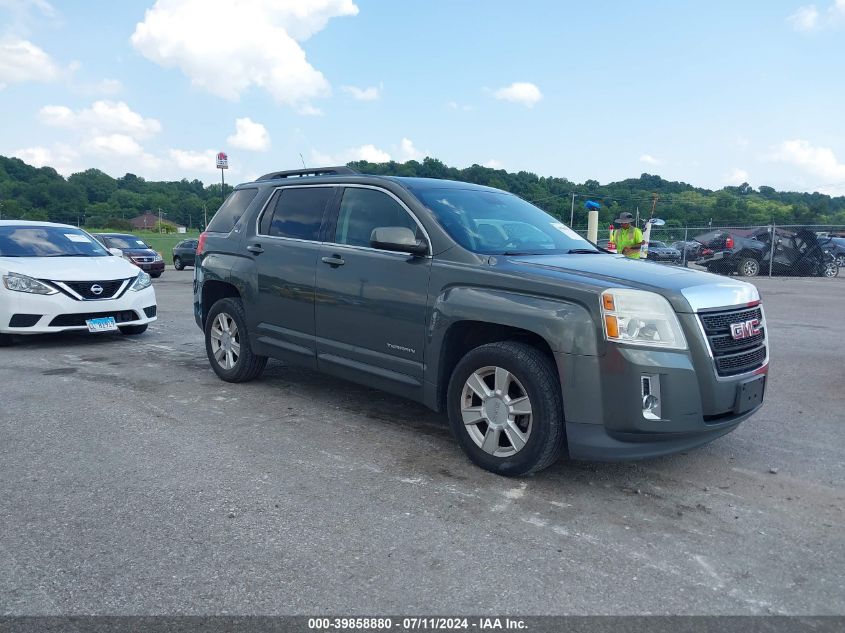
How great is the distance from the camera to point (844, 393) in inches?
243

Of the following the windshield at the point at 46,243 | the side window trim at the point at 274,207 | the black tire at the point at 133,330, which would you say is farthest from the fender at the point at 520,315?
the windshield at the point at 46,243

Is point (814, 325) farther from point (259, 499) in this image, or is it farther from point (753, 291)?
point (259, 499)

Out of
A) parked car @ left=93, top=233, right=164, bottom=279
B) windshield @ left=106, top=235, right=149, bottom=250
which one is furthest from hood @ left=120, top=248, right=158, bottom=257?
windshield @ left=106, top=235, right=149, bottom=250

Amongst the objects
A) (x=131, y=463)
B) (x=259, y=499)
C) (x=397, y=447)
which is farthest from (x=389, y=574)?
(x=131, y=463)

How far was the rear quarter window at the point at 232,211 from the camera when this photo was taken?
20.5ft

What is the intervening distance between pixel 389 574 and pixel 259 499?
1076 mm

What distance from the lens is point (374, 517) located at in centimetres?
345

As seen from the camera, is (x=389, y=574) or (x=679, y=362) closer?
(x=389, y=574)

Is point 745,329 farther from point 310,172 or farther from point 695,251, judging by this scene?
point 695,251

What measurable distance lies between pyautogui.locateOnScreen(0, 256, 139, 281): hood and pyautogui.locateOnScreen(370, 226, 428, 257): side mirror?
529 centimetres

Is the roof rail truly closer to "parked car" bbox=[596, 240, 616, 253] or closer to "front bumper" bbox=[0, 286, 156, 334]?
"parked car" bbox=[596, 240, 616, 253]

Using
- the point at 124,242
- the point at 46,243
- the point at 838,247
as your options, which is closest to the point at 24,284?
the point at 46,243

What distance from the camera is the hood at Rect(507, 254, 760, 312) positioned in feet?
12.2

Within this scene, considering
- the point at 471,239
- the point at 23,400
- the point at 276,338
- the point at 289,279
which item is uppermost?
the point at 471,239
